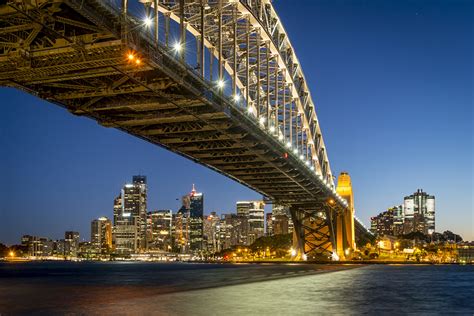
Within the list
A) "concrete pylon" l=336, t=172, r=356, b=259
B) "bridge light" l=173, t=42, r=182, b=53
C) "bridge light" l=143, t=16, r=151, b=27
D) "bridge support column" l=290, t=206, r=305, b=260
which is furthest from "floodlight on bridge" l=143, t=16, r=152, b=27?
"concrete pylon" l=336, t=172, r=356, b=259

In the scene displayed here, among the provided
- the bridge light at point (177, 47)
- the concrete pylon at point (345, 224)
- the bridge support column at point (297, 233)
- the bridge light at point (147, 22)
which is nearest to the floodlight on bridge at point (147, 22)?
the bridge light at point (147, 22)

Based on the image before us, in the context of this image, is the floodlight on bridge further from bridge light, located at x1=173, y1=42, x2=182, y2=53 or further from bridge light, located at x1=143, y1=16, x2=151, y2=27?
bridge light, located at x1=173, y1=42, x2=182, y2=53

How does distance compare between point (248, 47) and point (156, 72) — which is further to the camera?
point (248, 47)

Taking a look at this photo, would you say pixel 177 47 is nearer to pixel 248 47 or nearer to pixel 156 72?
pixel 156 72

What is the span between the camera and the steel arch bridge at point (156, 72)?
2689 cm

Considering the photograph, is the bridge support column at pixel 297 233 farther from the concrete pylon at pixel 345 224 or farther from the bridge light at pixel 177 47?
the bridge light at pixel 177 47

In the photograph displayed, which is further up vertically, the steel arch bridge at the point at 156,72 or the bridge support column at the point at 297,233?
the steel arch bridge at the point at 156,72

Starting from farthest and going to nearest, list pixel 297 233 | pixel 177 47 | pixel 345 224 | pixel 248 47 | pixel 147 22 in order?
pixel 345 224, pixel 297 233, pixel 248 47, pixel 177 47, pixel 147 22

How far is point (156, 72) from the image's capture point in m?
32.7

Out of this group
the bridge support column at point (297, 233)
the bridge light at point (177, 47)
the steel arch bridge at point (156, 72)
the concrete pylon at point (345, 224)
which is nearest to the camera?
the steel arch bridge at point (156, 72)

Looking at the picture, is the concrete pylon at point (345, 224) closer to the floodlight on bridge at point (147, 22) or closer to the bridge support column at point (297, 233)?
the bridge support column at point (297, 233)

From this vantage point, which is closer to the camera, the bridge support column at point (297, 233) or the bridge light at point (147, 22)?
the bridge light at point (147, 22)

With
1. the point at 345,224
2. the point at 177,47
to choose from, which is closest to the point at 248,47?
the point at 177,47

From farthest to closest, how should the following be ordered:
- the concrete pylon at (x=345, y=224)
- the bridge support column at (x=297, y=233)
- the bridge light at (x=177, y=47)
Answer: the concrete pylon at (x=345, y=224) < the bridge support column at (x=297, y=233) < the bridge light at (x=177, y=47)
